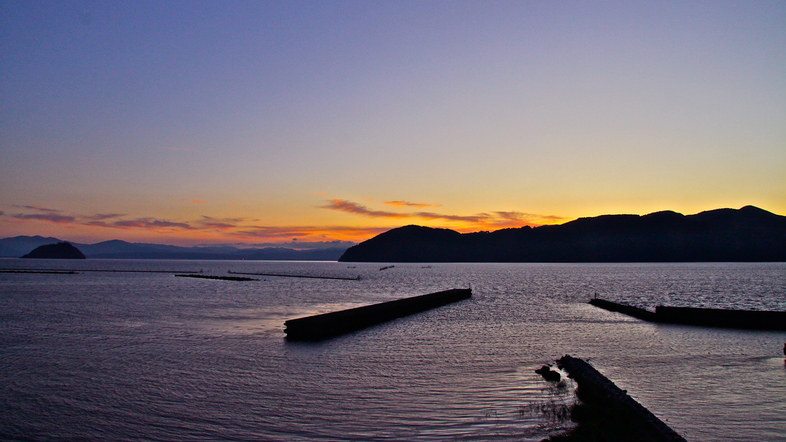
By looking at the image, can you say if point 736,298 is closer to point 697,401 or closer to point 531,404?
point 697,401

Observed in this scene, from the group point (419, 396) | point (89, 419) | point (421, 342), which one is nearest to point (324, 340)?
point (421, 342)

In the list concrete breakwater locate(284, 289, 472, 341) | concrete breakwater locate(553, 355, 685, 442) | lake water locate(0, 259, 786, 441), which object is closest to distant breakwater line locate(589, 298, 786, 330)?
lake water locate(0, 259, 786, 441)

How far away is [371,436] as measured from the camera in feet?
37.5

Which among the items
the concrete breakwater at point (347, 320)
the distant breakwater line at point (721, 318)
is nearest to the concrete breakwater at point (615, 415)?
the concrete breakwater at point (347, 320)

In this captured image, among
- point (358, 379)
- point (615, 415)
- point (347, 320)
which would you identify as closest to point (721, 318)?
point (347, 320)

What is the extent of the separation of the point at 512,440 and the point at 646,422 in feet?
10.5

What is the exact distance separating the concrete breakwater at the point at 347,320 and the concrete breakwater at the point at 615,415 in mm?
16241

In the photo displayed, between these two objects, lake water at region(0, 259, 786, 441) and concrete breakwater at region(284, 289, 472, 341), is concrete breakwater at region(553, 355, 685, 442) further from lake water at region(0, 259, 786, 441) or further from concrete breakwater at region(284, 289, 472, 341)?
concrete breakwater at region(284, 289, 472, 341)

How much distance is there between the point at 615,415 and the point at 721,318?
29129 mm

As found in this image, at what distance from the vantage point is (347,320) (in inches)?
1271

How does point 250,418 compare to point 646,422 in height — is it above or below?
below

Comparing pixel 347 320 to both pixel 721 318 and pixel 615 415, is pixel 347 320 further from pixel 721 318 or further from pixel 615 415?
pixel 721 318

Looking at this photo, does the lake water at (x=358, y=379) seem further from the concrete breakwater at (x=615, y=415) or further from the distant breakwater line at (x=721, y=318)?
the distant breakwater line at (x=721, y=318)

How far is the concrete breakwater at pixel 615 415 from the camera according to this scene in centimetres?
1044
